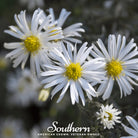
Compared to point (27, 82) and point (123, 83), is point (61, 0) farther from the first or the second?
point (123, 83)

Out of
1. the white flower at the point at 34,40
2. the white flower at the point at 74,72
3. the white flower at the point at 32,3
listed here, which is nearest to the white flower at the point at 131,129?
the white flower at the point at 74,72

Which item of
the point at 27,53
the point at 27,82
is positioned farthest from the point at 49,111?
the point at 27,53

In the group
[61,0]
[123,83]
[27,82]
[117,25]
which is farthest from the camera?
[61,0]

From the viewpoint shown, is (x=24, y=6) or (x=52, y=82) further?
(x=24, y=6)

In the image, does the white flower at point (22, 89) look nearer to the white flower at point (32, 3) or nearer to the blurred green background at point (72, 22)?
the blurred green background at point (72, 22)

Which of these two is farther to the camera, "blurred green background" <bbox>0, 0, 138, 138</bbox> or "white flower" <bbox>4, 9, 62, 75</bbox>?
"blurred green background" <bbox>0, 0, 138, 138</bbox>

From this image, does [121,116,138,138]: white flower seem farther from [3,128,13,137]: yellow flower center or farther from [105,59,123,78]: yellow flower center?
[3,128,13,137]: yellow flower center

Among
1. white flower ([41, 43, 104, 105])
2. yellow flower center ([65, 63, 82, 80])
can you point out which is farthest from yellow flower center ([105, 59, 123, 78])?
yellow flower center ([65, 63, 82, 80])
